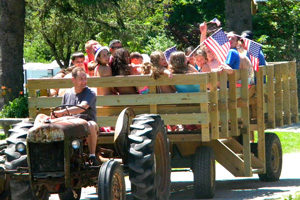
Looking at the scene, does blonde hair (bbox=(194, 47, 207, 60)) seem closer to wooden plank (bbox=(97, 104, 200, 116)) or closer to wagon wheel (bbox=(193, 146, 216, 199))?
wooden plank (bbox=(97, 104, 200, 116))

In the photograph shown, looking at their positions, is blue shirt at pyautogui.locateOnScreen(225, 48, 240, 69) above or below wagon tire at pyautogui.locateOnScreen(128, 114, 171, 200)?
above

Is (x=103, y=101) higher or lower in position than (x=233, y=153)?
higher

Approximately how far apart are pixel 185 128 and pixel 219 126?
0.49 metres

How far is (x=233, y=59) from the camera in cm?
1219

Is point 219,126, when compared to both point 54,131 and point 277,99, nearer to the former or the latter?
point 277,99

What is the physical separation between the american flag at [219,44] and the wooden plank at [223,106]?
0.95 meters

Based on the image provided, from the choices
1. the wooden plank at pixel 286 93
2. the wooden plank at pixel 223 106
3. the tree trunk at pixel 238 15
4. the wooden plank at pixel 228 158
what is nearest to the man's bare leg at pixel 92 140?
the wooden plank at pixel 223 106

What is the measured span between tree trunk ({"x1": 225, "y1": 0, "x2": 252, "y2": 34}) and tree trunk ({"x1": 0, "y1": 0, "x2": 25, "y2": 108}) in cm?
635

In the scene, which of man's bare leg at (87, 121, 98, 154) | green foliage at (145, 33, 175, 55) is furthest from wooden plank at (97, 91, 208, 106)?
green foliage at (145, 33, 175, 55)

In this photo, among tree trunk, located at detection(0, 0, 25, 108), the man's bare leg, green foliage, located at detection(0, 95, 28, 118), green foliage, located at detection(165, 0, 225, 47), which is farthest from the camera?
green foliage, located at detection(165, 0, 225, 47)

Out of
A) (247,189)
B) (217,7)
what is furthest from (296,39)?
(247,189)

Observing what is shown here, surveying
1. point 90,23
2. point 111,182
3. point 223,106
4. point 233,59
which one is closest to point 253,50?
point 233,59

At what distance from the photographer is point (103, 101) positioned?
435 inches

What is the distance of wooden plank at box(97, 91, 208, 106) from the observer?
10.7 meters
